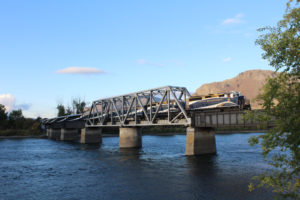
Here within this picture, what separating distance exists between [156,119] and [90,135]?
154ft

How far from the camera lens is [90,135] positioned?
107m

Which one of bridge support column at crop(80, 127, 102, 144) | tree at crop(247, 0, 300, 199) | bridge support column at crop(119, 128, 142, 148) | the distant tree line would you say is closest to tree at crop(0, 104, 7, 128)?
the distant tree line

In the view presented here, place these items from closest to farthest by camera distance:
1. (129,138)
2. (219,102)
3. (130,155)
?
(219,102), (130,155), (129,138)

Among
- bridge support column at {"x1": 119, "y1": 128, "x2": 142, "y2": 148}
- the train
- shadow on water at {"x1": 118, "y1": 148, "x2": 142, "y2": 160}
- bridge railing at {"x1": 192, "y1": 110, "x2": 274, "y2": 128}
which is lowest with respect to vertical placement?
shadow on water at {"x1": 118, "y1": 148, "x2": 142, "y2": 160}

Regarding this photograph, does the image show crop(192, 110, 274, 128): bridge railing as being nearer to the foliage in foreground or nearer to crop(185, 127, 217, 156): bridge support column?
crop(185, 127, 217, 156): bridge support column

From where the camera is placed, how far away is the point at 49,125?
14962 centimetres

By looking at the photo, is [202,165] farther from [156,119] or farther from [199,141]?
[156,119]

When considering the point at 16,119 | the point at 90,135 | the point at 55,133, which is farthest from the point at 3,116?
the point at 90,135

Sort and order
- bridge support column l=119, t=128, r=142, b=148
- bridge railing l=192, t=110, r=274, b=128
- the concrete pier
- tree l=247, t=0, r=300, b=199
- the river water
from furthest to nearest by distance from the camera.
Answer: the concrete pier < bridge support column l=119, t=128, r=142, b=148 < bridge railing l=192, t=110, r=274, b=128 < the river water < tree l=247, t=0, r=300, b=199

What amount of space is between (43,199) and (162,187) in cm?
1267

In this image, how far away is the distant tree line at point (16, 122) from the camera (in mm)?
172250

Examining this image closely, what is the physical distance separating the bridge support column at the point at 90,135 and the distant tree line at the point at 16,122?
7713 cm

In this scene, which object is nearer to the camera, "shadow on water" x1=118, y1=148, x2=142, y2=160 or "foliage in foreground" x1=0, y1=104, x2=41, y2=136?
"shadow on water" x1=118, y1=148, x2=142, y2=160

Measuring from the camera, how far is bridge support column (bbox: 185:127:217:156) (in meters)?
54.1
